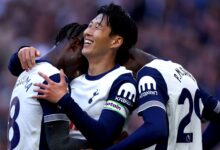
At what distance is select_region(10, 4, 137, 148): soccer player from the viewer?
6.03 metres

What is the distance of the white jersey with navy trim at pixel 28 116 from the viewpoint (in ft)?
20.4

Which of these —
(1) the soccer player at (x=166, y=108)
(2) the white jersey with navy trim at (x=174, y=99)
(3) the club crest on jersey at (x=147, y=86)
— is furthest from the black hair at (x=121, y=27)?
(3) the club crest on jersey at (x=147, y=86)

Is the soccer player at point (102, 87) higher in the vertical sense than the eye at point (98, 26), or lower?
lower

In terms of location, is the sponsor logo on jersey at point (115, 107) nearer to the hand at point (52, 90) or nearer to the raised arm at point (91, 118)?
the raised arm at point (91, 118)

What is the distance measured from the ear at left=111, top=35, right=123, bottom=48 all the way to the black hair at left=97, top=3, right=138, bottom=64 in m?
0.02

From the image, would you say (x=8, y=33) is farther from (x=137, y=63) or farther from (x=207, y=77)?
(x=137, y=63)

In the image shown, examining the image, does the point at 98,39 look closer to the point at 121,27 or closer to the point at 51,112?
the point at 121,27

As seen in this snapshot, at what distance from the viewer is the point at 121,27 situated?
6508 mm

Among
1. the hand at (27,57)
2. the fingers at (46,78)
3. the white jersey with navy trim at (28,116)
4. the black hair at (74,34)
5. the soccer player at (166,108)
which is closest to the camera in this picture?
the soccer player at (166,108)

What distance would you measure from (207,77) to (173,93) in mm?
5115

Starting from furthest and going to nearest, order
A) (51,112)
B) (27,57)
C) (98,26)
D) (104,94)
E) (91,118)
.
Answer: (98,26) → (27,57) → (104,94) → (51,112) → (91,118)

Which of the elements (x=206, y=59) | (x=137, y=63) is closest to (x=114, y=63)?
(x=137, y=63)

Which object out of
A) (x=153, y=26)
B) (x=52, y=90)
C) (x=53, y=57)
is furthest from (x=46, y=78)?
(x=153, y=26)

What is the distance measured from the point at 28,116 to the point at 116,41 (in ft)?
2.56
